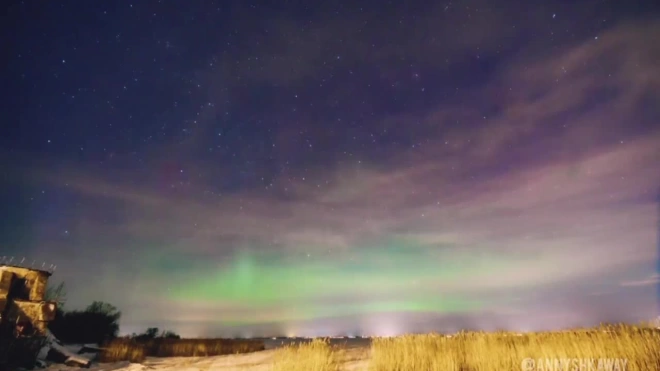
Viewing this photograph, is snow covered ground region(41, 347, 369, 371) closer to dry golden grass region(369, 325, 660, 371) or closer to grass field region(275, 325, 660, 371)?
grass field region(275, 325, 660, 371)

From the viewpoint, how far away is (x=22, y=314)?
12477mm

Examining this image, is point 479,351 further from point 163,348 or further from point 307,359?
point 163,348

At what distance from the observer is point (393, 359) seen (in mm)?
10562

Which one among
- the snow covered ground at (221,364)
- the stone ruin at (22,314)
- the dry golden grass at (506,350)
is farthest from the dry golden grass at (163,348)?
the dry golden grass at (506,350)

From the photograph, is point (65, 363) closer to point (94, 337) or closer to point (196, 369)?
point (196, 369)

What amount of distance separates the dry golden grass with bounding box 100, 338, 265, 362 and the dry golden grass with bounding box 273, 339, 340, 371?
7.94m

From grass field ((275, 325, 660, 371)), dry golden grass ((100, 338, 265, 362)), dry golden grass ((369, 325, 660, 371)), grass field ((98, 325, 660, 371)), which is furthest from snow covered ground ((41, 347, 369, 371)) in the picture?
dry golden grass ((369, 325, 660, 371))

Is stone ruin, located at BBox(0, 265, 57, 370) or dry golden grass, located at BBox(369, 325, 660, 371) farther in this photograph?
stone ruin, located at BBox(0, 265, 57, 370)

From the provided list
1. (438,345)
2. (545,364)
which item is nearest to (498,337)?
(438,345)

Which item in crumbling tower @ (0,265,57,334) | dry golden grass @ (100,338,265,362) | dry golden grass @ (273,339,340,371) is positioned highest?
crumbling tower @ (0,265,57,334)

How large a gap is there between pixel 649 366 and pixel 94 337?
25894mm

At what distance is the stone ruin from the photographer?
39.6 ft

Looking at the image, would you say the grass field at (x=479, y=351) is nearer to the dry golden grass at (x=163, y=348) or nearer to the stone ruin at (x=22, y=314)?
the dry golden grass at (x=163, y=348)

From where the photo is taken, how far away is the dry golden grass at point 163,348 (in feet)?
51.3
